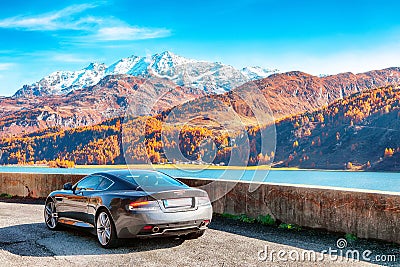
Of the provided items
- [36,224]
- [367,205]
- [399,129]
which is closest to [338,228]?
[367,205]

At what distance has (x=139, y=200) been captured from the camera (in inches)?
260

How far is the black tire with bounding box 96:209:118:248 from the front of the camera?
6.71m

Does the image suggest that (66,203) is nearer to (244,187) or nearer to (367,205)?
(244,187)

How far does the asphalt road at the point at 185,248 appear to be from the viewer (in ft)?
19.3

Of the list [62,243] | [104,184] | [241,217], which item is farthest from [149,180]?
[241,217]

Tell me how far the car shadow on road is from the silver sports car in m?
0.23

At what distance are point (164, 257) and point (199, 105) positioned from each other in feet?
53.5

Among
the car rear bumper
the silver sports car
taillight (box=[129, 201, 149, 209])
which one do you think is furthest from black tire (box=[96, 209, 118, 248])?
taillight (box=[129, 201, 149, 209])

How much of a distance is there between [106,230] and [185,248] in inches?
50.1

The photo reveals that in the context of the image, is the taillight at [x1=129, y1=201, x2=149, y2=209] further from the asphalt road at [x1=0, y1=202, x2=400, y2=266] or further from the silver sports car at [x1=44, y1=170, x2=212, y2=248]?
the asphalt road at [x1=0, y1=202, x2=400, y2=266]

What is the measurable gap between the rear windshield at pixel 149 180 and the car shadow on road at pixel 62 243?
3.05 ft

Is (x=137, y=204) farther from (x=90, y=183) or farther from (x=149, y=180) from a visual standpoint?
(x=90, y=183)

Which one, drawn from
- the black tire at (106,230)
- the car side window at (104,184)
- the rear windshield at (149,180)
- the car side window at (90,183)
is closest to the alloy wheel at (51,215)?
the car side window at (90,183)

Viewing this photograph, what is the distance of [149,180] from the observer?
7418 mm
